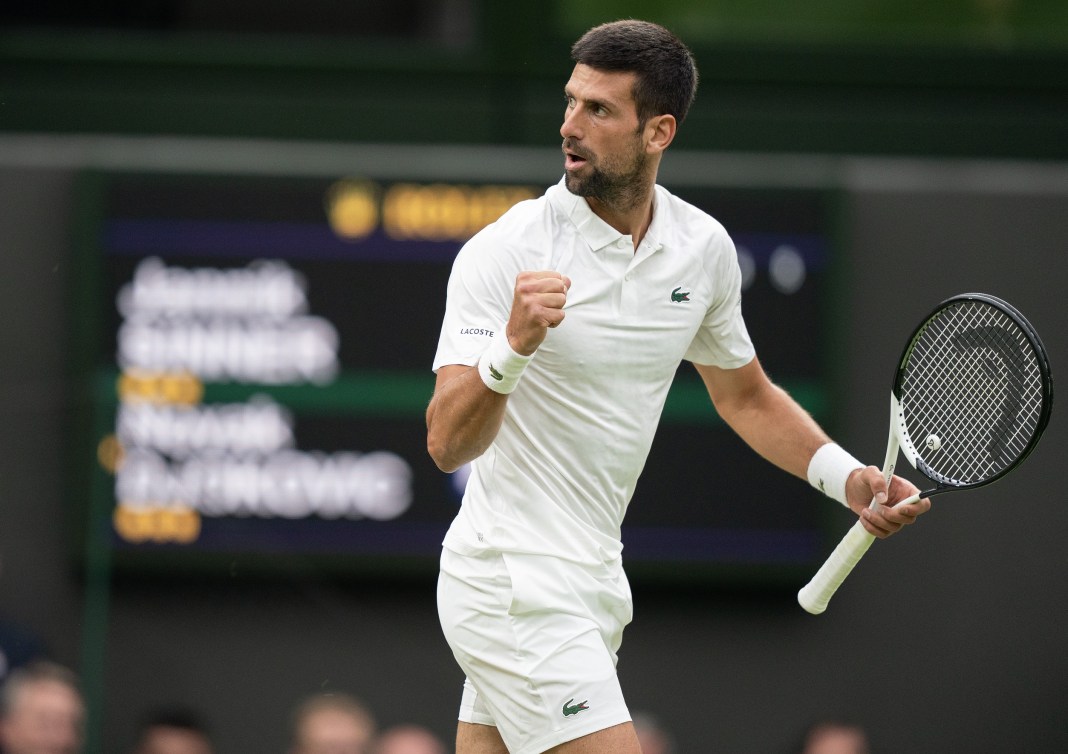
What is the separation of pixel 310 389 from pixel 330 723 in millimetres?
Answer: 1193

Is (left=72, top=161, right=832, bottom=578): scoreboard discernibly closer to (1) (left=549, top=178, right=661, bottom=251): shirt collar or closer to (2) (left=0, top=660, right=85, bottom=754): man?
(2) (left=0, top=660, right=85, bottom=754): man

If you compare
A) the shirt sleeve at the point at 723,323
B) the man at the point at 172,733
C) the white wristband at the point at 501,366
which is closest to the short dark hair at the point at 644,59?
the shirt sleeve at the point at 723,323

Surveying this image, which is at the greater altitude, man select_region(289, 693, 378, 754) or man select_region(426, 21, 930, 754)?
man select_region(426, 21, 930, 754)

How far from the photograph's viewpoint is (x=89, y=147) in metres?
6.49

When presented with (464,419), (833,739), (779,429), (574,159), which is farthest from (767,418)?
(833,739)

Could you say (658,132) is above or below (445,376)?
above

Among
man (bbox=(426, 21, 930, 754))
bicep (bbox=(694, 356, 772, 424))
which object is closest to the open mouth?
man (bbox=(426, 21, 930, 754))

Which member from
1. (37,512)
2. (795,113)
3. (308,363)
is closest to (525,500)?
(308,363)

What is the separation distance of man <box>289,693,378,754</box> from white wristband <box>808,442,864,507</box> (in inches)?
111

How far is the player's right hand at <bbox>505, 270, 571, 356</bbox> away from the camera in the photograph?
326cm

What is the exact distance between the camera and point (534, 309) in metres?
3.26

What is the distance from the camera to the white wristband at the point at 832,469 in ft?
12.5

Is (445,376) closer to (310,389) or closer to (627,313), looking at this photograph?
(627,313)

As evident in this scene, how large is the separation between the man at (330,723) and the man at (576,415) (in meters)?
2.56
